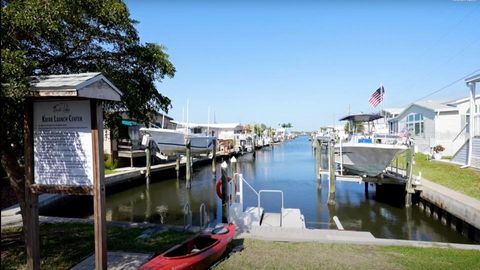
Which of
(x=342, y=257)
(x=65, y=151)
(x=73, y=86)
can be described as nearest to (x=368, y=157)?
(x=342, y=257)

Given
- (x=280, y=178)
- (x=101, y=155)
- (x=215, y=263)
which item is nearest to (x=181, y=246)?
(x=215, y=263)

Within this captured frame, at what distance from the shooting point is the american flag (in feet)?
66.4

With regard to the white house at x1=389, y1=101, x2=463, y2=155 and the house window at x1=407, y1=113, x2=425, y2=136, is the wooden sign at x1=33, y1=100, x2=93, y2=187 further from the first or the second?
the house window at x1=407, y1=113, x2=425, y2=136

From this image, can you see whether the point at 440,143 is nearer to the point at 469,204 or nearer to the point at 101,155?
the point at 469,204

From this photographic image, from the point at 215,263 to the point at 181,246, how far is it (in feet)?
2.53

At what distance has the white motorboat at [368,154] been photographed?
17641 mm

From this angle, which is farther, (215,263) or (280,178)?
(280,178)

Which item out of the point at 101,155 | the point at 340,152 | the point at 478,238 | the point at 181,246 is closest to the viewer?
the point at 101,155

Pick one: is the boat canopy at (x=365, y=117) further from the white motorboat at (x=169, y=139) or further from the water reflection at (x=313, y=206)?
the white motorboat at (x=169, y=139)

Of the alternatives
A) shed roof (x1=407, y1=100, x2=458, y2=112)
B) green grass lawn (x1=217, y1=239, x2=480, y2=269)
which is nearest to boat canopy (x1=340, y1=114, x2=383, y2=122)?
shed roof (x1=407, y1=100, x2=458, y2=112)

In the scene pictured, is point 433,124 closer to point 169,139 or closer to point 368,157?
point 368,157

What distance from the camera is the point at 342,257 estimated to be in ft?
24.8

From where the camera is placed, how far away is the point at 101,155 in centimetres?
572

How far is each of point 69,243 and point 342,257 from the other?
6.08 meters
